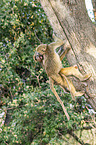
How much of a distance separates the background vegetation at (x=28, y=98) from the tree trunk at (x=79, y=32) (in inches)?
85.0

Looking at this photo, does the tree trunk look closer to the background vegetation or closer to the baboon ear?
the baboon ear

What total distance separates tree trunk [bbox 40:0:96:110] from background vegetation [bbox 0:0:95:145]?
2.16m

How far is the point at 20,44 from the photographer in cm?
429

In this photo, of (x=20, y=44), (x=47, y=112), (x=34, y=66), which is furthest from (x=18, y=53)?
(x=47, y=112)

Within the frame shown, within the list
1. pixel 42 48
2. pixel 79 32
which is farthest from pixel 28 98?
pixel 79 32

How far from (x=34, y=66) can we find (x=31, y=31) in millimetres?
1112

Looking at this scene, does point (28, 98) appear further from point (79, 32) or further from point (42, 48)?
point (79, 32)

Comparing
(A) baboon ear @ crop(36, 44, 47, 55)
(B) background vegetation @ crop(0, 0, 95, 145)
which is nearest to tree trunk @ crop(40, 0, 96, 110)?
(A) baboon ear @ crop(36, 44, 47, 55)

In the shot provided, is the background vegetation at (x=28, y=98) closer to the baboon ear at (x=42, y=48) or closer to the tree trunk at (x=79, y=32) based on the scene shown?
the baboon ear at (x=42, y=48)

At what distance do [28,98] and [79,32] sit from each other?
90.9 inches

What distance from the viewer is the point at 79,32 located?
50.9 inches

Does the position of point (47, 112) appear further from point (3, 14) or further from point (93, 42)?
point (3, 14)

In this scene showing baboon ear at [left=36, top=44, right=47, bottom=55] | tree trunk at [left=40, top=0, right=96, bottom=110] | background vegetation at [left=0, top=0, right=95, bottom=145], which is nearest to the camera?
tree trunk at [left=40, top=0, right=96, bottom=110]

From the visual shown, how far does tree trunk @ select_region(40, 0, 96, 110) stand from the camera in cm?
129
